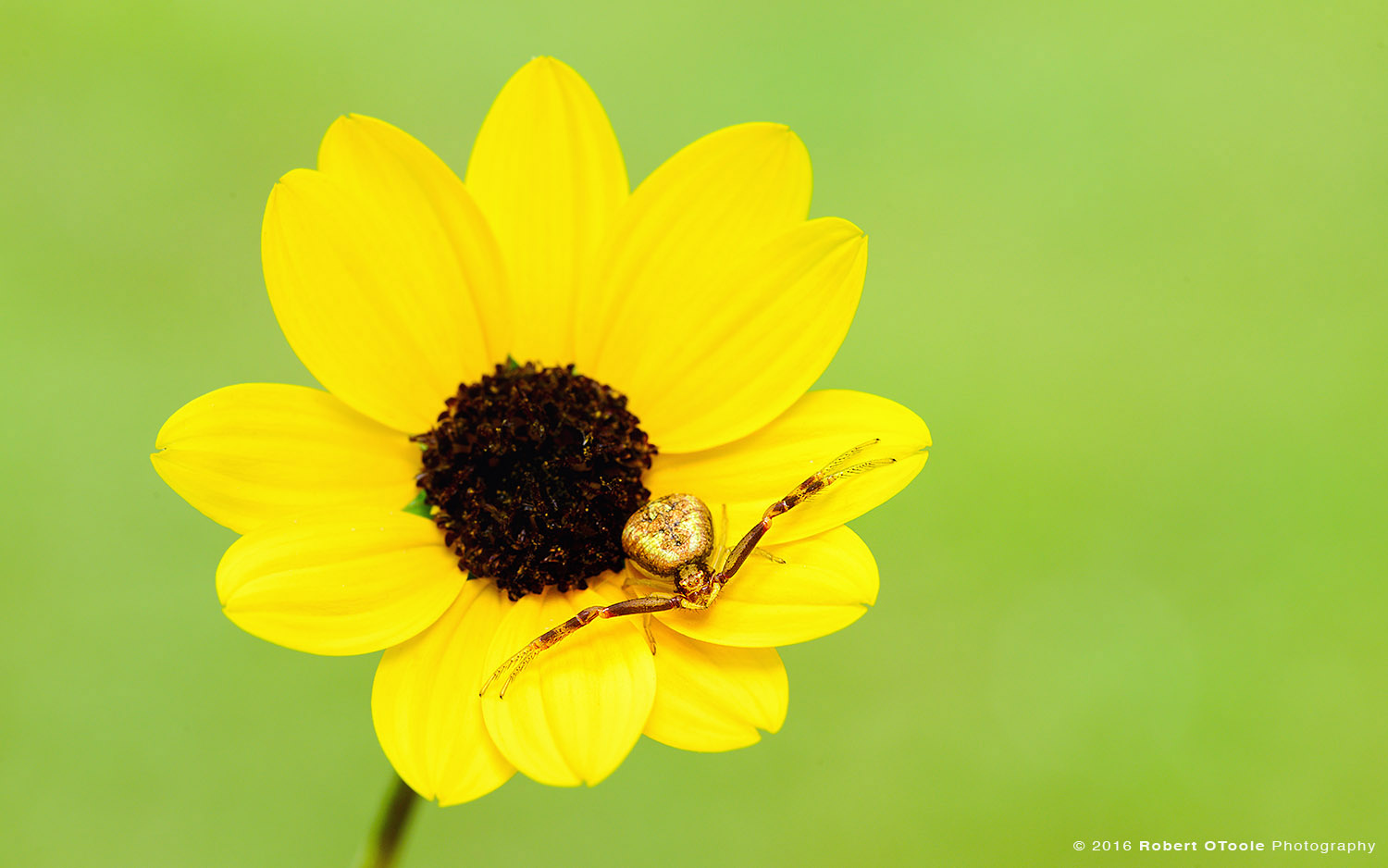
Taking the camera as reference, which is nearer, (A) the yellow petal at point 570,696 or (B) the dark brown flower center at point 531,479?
(A) the yellow petal at point 570,696

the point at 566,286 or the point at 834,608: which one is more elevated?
the point at 566,286

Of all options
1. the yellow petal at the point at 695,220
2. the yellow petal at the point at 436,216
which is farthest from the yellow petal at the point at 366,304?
the yellow petal at the point at 695,220

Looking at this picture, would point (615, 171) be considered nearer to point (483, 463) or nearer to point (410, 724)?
point (483, 463)

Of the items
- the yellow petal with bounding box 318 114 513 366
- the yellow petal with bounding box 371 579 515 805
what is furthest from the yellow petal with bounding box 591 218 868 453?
the yellow petal with bounding box 371 579 515 805

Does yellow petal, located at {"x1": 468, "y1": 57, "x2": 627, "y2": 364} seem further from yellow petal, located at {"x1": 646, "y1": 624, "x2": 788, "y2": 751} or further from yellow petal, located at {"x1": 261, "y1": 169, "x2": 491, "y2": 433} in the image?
yellow petal, located at {"x1": 646, "y1": 624, "x2": 788, "y2": 751}

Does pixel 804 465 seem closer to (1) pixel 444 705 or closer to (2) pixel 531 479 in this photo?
(2) pixel 531 479

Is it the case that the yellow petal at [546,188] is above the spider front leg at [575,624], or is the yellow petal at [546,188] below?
above

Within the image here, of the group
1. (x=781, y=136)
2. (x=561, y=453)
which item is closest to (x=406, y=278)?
(x=561, y=453)

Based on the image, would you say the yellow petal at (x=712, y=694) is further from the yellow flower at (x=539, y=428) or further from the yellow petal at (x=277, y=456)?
the yellow petal at (x=277, y=456)
